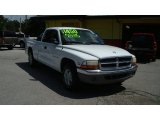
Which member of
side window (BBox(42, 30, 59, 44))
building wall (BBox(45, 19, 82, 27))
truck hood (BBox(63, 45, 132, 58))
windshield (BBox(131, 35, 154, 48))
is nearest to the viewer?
truck hood (BBox(63, 45, 132, 58))

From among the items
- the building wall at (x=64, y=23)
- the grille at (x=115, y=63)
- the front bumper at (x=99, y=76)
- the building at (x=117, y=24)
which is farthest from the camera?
the building wall at (x=64, y=23)

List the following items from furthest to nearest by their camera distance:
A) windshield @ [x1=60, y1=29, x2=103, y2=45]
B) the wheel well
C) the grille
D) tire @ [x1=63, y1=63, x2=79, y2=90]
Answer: windshield @ [x1=60, y1=29, x2=103, y2=45] < the wheel well < tire @ [x1=63, y1=63, x2=79, y2=90] < the grille

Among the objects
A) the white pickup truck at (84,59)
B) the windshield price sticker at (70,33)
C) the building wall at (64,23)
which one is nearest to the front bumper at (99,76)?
the white pickup truck at (84,59)

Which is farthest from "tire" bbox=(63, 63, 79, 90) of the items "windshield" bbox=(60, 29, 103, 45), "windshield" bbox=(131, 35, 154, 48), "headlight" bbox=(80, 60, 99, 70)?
"windshield" bbox=(131, 35, 154, 48)

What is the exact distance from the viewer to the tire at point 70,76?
6559mm

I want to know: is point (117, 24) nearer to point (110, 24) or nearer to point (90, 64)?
point (110, 24)

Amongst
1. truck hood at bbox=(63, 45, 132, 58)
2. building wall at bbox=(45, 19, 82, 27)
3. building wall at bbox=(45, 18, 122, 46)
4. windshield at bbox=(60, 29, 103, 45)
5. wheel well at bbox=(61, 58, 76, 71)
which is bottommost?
wheel well at bbox=(61, 58, 76, 71)

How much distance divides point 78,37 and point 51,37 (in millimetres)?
1174

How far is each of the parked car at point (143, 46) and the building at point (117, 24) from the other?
380 cm

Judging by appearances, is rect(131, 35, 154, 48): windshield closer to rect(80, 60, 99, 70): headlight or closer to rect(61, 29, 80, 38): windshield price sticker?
rect(61, 29, 80, 38): windshield price sticker

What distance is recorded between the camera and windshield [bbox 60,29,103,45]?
25.2ft

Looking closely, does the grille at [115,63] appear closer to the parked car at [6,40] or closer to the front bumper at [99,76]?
the front bumper at [99,76]

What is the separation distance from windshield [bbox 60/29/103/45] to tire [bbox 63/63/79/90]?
0.98m
